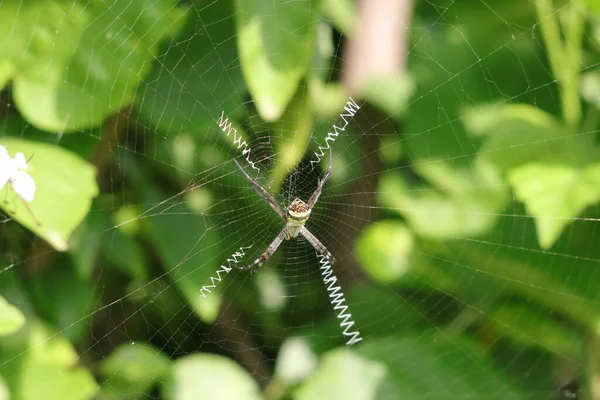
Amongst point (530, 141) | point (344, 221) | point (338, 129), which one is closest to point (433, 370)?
point (344, 221)

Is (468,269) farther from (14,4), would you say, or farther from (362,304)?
(14,4)

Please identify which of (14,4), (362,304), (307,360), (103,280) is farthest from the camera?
(362,304)

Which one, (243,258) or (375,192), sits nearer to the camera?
(375,192)

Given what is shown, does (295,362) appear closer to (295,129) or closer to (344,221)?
(344,221)

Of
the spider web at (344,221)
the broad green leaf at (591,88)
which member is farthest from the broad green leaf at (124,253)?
the broad green leaf at (591,88)

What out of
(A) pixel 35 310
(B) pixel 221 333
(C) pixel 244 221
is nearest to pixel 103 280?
(A) pixel 35 310

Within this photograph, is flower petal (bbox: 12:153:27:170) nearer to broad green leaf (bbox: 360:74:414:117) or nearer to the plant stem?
broad green leaf (bbox: 360:74:414:117)

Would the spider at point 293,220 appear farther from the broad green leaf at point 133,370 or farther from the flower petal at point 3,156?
the flower petal at point 3,156
